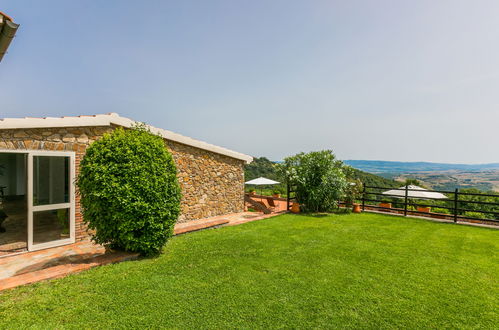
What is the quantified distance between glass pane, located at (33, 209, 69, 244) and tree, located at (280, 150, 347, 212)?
A: 28.2 ft

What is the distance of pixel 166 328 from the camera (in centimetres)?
311

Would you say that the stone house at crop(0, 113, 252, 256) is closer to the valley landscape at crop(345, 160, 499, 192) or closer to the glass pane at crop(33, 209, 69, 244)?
the glass pane at crop(33, 209, 69, 244)

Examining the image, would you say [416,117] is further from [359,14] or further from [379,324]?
[379,324]

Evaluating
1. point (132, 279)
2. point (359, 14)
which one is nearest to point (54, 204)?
point (132, 279)

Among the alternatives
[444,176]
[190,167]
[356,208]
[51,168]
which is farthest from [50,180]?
[444,176]

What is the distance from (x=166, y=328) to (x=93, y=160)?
143 inches

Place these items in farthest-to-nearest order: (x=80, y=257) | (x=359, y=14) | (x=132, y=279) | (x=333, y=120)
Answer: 1. (x=333, y=120)
2. (x=359, y=14)
3. (x=80, y=257)
4. (x=132, y=279)

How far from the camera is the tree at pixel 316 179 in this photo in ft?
37.8

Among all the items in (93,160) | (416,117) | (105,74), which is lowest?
(93,160)

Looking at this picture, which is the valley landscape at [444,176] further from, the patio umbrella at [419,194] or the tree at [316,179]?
the tree at [316,179]

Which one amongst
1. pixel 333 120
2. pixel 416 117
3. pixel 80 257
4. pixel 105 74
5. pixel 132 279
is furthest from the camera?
pixel 333 120

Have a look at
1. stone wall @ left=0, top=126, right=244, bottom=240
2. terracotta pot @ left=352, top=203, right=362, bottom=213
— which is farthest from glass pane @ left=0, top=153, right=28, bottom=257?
terracotta pot @ left=352, top=203, right=362, bottom=213

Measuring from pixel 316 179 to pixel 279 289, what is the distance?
818cm

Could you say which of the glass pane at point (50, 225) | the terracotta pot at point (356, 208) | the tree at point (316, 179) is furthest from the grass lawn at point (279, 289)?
the terracotta pot at point (356, 208)
